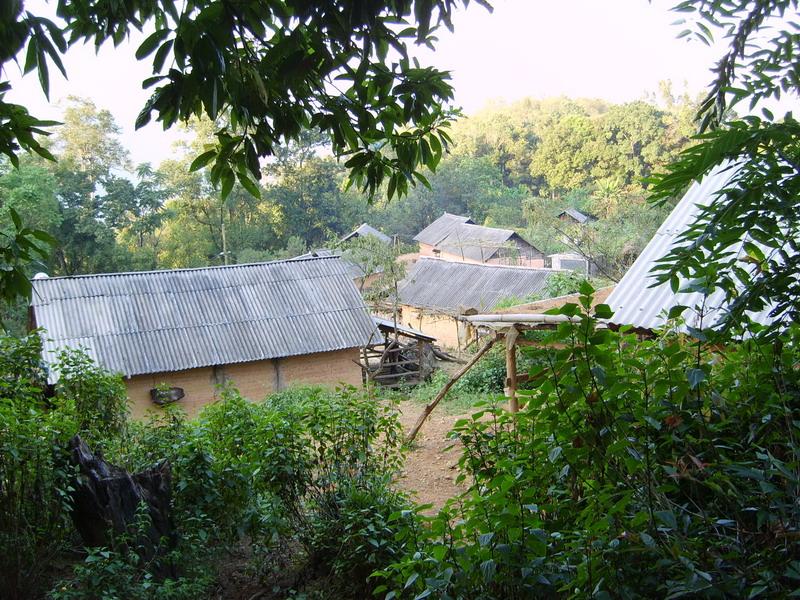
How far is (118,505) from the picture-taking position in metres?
4.21

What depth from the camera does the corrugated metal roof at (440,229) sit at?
39.5m

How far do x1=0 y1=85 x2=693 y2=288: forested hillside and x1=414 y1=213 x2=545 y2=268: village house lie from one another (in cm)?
104

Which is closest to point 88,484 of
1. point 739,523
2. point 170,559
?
point 170,559

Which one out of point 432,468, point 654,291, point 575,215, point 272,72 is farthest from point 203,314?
point 575,215

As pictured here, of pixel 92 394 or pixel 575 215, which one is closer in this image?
pixel 92 394

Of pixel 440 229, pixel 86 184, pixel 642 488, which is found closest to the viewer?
pixel 642 488

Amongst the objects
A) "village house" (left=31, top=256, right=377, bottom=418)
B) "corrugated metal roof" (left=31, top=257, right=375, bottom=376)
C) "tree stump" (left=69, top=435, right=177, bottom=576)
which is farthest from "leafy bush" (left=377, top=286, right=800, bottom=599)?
"corrugated metal roof" (left=31, top=257, right=375, bottom=376)

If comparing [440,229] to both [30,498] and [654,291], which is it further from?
[30,498]

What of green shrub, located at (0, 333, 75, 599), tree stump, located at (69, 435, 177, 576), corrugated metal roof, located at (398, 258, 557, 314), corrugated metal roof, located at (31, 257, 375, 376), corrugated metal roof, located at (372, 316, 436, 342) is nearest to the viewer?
green shrub, located at (0, 333, 75, 599)

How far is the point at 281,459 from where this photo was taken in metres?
4.61

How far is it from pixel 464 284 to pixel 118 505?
2346cm

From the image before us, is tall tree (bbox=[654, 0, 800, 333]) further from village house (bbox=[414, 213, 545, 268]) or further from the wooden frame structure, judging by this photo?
village house (bbox=[414, 213, 545, 268])

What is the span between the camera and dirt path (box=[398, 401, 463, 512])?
9.30 meters

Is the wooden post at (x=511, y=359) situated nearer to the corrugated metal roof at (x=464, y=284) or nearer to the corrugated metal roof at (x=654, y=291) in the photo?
the corrugated metal roof at (x=654, y=291)
